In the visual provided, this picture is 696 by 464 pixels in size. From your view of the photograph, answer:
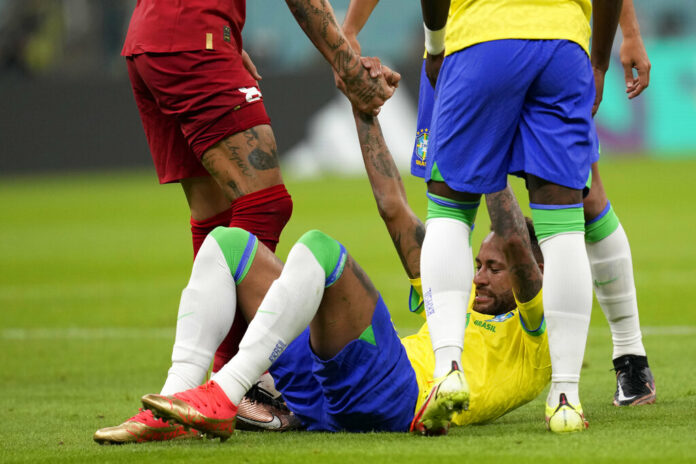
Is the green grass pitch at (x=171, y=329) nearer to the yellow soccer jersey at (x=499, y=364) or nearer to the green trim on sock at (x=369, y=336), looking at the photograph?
the yellow soccer jersey at (x=499, y=364)

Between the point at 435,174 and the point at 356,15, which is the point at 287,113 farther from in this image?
Answer: the point at 435,174

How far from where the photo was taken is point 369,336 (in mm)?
3051

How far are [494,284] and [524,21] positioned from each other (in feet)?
2.96

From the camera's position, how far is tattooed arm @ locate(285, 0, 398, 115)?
3.43m

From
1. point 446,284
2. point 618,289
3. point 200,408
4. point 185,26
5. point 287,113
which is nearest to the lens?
point 200,408

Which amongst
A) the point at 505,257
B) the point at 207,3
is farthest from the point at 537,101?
the point at 207,3

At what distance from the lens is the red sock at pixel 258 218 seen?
3.41 m

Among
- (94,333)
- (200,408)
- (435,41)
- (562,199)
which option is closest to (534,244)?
(562,199)

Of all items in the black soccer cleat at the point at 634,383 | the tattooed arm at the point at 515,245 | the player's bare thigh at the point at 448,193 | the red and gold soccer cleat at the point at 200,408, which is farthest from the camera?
the black soccer cleat at the point at 634,383

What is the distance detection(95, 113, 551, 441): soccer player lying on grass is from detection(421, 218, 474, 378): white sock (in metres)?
0.12

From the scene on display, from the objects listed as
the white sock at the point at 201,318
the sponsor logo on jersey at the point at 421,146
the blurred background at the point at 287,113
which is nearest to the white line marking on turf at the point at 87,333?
the sponsor logo on jersey at the point at 421,146

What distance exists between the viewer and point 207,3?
11.8ft

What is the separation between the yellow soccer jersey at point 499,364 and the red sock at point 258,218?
0.56 m

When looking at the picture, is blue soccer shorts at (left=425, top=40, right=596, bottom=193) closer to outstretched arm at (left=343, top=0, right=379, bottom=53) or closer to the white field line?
outstretched arm at (left=343, top=0, right=379, bottom=53)
